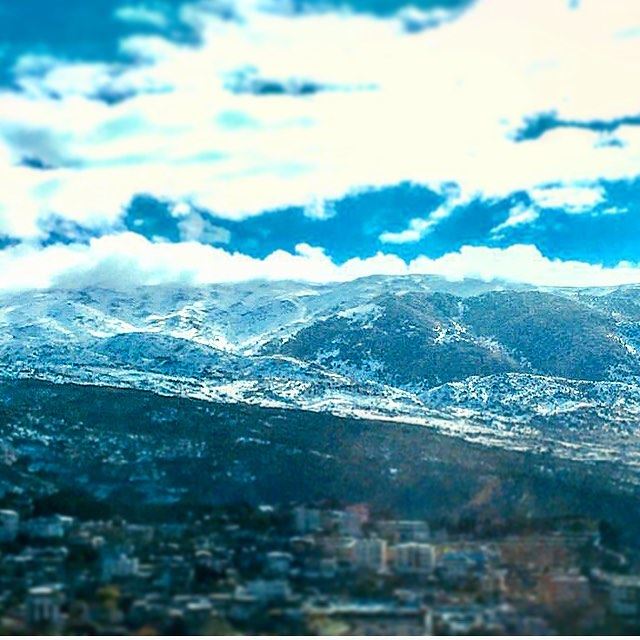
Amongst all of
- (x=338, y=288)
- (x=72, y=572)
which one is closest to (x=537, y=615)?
(x=72, y=572)

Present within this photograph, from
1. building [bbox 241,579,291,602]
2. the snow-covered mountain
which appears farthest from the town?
the snow-covered mountain

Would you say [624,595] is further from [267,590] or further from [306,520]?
[306,520]

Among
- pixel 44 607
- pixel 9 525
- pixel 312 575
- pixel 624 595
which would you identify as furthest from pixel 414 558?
pixel 9 525

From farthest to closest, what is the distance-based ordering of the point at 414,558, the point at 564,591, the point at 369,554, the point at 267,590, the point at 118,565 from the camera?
the point at 369,554, the point at 414,558, the point at 118,565, the point at 267,590, the point at 564,591

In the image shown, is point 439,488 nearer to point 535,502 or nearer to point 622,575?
point 535,502

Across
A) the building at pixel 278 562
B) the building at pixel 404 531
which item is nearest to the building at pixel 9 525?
the building at pixel 278 562

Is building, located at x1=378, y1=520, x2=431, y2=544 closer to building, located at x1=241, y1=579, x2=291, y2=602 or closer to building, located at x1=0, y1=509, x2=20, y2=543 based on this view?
building, located at x1=241, y1=579, x2=291, y2=602
